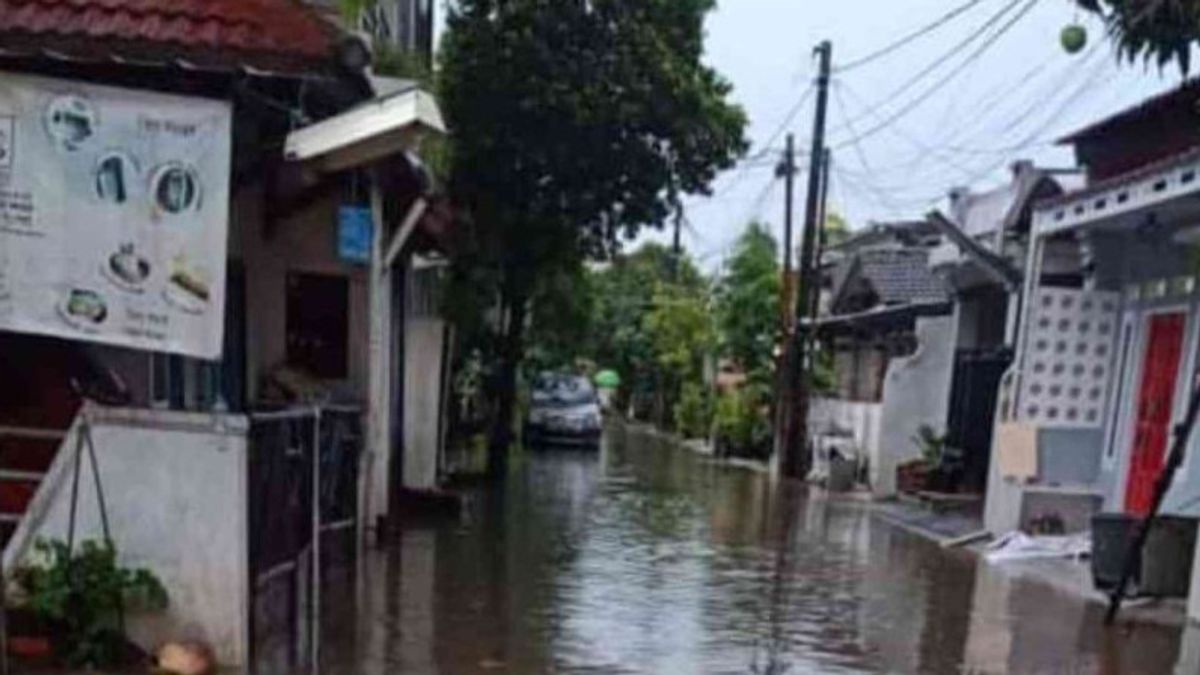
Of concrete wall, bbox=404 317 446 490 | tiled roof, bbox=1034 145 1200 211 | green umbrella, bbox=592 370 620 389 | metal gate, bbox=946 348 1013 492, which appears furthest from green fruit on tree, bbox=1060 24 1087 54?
green umbrella, bbox=592 370 620 389

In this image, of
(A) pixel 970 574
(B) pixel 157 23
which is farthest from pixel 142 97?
(A) pixel 970 574

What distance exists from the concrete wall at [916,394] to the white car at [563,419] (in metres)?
13.7

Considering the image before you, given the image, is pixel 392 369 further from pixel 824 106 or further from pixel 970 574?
pixel 824 106

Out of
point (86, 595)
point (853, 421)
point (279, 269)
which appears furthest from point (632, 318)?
point (86, 595)

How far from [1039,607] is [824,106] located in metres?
19.0

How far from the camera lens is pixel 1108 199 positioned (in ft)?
53.4

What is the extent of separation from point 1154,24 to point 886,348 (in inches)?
1007

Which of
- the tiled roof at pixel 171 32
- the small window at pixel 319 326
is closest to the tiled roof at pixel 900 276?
the small window at pixel 319 326

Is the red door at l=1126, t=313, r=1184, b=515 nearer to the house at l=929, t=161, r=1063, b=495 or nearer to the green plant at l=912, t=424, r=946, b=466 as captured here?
the house at l=929, t=161, r=1063, b=495

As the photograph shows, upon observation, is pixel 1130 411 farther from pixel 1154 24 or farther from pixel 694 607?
pixel 1154 24

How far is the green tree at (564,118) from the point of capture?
25.3 m

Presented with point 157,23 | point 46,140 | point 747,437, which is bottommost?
point 747,437

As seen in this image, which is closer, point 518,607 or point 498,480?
point 518,607

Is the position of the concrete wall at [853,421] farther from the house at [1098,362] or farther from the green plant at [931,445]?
the house at [1098,362]
